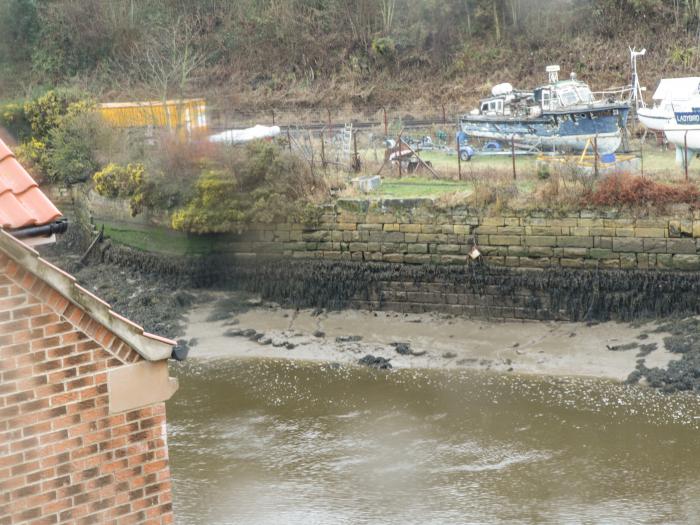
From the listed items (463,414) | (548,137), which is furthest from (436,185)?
(463,414)

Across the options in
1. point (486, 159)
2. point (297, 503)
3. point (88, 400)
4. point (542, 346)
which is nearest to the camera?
point (88, 400)

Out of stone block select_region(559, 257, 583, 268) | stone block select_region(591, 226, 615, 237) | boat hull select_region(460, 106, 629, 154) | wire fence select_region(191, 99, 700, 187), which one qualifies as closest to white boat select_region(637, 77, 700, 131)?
wire fence select_region(191, 99, 700, 187)

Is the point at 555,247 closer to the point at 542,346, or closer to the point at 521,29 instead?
the point at 542,346

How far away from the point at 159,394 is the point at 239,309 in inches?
580

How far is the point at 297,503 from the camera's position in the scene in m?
12.6

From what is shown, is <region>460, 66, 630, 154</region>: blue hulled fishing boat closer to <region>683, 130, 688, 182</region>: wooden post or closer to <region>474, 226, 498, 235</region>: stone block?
<region>683, 130, 688, 182</region>: wooden post

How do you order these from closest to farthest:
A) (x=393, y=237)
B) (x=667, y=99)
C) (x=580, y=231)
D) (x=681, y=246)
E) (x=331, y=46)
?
(x=681, y=246) < (x=580, y=231) < (x=393, y=237) < (x=667, y=99) < (x=331, y=46)

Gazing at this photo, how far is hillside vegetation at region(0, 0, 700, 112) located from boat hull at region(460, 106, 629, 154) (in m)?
6.99

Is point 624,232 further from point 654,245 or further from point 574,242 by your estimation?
point 574,242

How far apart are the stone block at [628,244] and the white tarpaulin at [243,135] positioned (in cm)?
930

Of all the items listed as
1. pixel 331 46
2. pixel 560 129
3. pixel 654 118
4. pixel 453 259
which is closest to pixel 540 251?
pixel 453 259

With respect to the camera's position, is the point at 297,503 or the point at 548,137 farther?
the point at 548,137

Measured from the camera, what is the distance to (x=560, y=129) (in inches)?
972

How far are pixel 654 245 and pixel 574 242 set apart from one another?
1.40 metres
